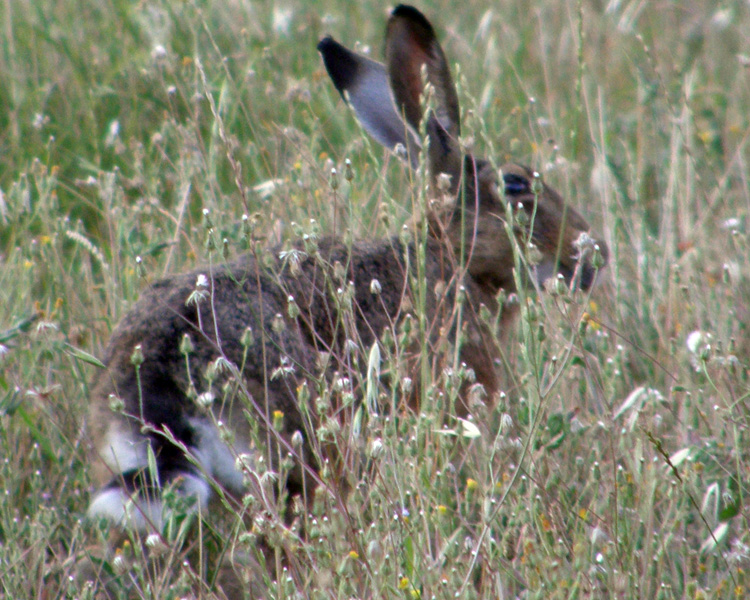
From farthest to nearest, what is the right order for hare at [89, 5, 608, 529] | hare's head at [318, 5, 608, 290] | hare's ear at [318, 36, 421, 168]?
hare's ear at [318, 36, 421, 168] → hare's head at [318, 5, 608, 290] → hare at [89, 5, 608, 529]

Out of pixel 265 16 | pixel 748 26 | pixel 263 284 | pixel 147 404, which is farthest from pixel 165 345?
pixel 748 26

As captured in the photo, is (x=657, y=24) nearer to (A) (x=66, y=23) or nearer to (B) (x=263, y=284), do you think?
(A) (x=66, y=23)

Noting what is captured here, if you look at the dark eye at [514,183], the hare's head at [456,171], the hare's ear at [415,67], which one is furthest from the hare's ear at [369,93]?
the dark eye at [514,183]

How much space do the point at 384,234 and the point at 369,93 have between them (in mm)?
645

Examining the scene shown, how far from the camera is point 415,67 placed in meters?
4.20

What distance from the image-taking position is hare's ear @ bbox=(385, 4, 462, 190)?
4.08 metres

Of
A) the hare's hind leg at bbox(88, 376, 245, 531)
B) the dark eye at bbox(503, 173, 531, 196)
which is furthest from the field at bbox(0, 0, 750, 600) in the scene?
the dark eye at bbox(503, 173, 531, 196)

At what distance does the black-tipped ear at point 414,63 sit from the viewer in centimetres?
408

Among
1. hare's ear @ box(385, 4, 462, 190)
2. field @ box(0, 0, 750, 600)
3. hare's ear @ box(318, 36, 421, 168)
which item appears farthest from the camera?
hare's ear @ box(318, 36, 421, 168)

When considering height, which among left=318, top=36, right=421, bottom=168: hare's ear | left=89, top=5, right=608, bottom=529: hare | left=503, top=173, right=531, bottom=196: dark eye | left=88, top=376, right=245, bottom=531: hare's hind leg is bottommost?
left=88, top=376, right=245, bottom=531: hare's hind leg

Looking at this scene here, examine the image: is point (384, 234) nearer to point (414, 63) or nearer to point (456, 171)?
point (456, 171)

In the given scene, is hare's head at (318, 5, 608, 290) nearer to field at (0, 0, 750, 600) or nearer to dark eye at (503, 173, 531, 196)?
dark eye at (503, 173, 531, 196)

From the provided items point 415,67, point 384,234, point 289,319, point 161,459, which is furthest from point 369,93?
point 161,459

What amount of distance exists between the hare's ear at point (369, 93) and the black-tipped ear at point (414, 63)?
166 mm
